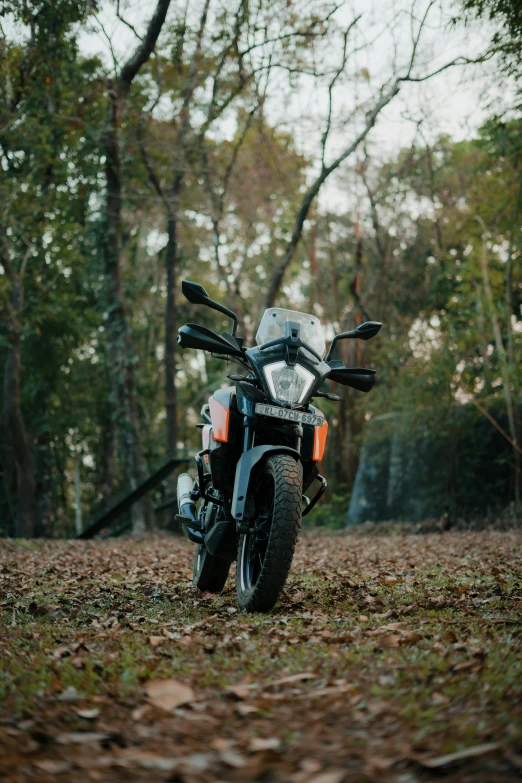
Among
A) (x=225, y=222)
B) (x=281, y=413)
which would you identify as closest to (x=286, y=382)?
(x=281, y=413)

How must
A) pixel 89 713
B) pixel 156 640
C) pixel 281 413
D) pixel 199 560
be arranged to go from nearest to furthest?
pixel 89 713, pixel 156 640, pixel 281 413, pixel 199 560

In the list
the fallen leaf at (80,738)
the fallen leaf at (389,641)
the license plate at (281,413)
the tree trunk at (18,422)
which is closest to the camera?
the fallen leaf at (80,738)

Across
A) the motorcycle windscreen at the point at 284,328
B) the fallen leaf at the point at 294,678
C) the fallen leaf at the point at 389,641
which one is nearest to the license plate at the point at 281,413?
the motorcycle windscreen at the point at 284,328

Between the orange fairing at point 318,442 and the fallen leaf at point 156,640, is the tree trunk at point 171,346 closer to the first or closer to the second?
the orange fairing at point 318,442

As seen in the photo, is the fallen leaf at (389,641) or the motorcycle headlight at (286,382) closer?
the fallen leaf at (389,641)

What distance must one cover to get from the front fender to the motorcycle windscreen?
2.45ft

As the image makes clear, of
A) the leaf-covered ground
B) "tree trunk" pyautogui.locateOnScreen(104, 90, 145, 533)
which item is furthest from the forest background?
the leaf-covered ground

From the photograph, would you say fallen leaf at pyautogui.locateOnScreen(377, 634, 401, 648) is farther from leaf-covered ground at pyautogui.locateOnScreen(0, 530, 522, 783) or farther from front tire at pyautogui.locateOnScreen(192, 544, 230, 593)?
front tire at pyautogui.locateOnScreen(192, 544, 230, 593)

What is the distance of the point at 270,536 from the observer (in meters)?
5.00

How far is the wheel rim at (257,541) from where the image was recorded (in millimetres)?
5379

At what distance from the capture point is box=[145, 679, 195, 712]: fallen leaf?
3070 mm

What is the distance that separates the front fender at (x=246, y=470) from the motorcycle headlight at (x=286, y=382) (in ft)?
1.03

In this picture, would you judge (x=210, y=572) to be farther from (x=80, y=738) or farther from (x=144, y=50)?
(x=144, y=50)

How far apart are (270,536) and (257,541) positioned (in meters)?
0.55
